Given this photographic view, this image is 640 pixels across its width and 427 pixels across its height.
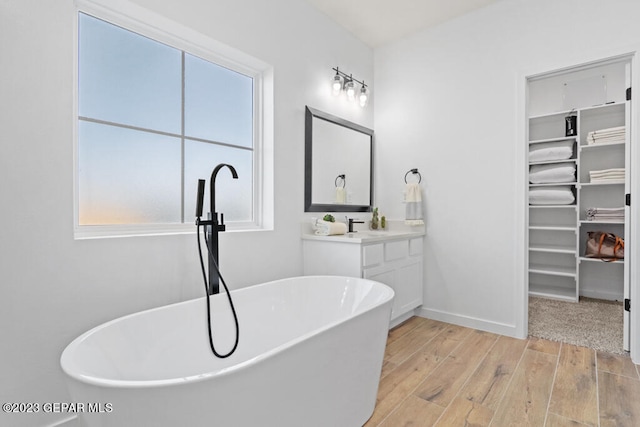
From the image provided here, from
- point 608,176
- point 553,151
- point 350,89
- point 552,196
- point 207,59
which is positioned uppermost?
point 350,89

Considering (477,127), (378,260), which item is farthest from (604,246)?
(378,260)

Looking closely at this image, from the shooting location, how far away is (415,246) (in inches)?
122

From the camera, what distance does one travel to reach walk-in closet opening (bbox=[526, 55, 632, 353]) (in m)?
3.52

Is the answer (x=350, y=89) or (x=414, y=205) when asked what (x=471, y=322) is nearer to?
(x=414, y=205)

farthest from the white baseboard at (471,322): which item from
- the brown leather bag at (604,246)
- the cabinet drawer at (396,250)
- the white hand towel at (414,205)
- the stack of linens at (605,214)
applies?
the stack of linens at (605,214)

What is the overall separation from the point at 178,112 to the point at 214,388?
1717 mm

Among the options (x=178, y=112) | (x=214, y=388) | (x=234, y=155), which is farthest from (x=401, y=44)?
(x=214, y=388)

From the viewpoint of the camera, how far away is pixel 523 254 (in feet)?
8.84

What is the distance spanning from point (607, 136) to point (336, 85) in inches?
113

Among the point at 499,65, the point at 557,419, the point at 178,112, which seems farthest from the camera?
the point at 499,65

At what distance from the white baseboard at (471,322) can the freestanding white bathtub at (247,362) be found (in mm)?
1433

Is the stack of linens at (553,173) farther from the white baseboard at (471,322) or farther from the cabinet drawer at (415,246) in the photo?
the white baseboard at (471,322)

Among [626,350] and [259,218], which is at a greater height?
[259,218]

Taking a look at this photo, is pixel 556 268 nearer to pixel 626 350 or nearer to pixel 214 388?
pixel 626 350
